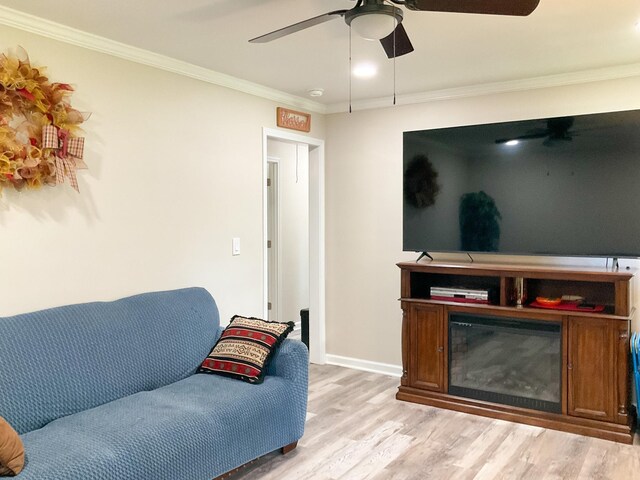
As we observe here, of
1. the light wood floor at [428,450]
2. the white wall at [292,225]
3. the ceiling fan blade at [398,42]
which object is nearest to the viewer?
the ceiling fan blade at [398,42]

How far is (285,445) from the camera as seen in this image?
118 inches

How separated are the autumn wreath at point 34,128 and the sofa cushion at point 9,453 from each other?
48.8 inches

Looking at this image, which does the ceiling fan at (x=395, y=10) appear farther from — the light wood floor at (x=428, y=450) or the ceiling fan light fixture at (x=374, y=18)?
the light wood floor at (x=428, y=450)

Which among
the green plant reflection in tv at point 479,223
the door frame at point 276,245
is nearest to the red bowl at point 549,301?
the green plant reflection in tv at point 479,223

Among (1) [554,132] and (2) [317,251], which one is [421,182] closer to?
(1) [554,132]

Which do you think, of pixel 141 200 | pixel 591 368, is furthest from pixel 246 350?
pixel 591 368

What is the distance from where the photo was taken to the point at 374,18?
6.75 ft

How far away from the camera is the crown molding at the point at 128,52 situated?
2.64 metres

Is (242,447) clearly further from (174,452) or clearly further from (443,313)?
(443,313)

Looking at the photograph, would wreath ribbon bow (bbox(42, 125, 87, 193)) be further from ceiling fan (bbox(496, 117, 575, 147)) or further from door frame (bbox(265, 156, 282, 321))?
door frame (bbox(265, 156, 282, 321))

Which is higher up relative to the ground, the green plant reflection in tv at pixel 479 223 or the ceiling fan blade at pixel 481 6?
the ceiling fan blade at pixel 481 6

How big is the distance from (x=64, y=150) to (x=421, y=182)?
2.53 m

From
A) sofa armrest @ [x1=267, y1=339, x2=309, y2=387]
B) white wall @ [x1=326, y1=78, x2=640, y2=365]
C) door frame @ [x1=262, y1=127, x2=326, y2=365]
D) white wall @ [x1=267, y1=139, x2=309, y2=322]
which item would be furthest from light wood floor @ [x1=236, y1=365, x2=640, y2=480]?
white wall @ [x1=267, y1=139, x2=309, y2=322]

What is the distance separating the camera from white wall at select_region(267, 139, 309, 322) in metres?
6.00
